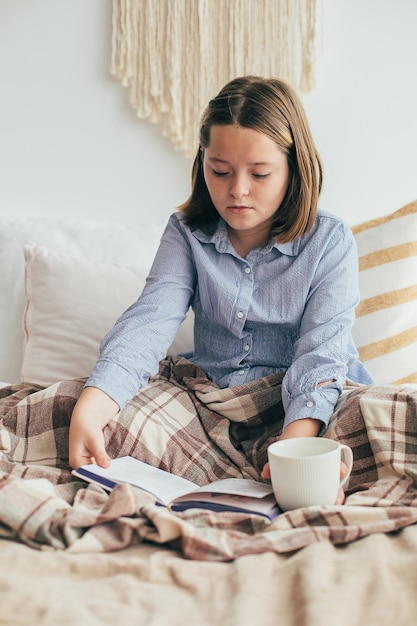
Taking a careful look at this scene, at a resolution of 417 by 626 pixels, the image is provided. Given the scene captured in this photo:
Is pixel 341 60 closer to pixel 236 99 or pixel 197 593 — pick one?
pixel 236 99

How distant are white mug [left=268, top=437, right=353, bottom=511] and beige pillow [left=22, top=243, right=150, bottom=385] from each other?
795mm

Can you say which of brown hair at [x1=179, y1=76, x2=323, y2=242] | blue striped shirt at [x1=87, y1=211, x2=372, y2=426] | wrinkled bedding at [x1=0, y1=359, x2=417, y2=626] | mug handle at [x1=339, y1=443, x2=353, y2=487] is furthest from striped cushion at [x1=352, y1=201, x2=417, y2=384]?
mug handle at [x1=339, y1=443, x2=353, y2=487]

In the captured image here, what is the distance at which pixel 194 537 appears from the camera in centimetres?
89

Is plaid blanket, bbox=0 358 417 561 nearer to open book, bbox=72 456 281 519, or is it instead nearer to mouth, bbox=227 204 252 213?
open book, bbox=72 456 281 519

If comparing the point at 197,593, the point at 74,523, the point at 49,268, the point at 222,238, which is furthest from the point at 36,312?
the point at 197,593

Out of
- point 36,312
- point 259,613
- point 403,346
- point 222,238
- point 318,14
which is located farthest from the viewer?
point 318,14

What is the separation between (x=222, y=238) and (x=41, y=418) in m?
0.49

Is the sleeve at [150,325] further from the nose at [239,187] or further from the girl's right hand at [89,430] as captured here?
the nose at [239,187]

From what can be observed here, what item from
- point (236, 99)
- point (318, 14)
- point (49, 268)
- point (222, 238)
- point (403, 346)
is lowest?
point (403, 346)

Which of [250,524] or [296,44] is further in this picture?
[296,44]

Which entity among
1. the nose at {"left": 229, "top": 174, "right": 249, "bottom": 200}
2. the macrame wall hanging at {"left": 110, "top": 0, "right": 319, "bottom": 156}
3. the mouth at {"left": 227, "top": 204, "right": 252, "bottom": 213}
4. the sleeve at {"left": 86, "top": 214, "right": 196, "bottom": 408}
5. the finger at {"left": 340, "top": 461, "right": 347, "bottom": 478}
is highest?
the macrame wall hanging at {"left": 110, "top": 0, "right": 319, "bottom": 156}

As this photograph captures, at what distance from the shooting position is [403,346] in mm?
1682

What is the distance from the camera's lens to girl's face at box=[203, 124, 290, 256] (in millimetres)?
1341

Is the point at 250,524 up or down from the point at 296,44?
down
